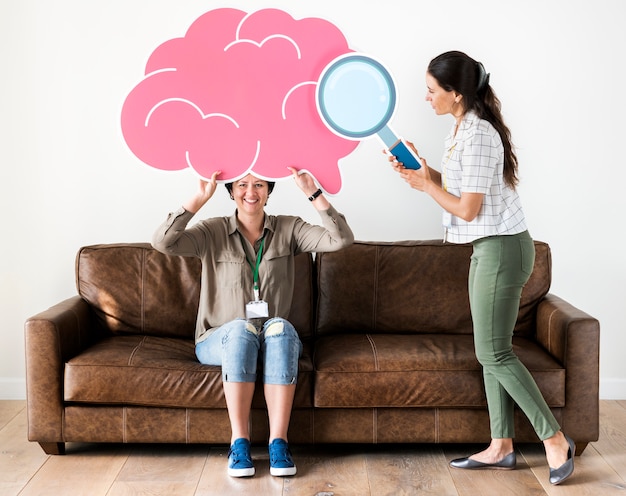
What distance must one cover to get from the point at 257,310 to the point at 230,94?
0.82 meters

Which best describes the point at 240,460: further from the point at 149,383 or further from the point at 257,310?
the point at 257,310

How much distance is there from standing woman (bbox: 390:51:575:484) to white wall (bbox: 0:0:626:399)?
1.03m

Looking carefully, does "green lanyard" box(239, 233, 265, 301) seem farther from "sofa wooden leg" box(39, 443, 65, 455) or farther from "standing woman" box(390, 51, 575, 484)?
"sofa wooden leg" box(39, 443, 65, 455)

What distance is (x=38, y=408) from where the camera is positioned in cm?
295

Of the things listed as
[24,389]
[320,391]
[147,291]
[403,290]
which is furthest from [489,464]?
[24,389]

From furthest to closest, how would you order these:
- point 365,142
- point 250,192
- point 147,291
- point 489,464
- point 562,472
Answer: point 365,142
point 147,291
point 250,192
point 489,464
point 562,472

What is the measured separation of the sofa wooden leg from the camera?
9.84 feet

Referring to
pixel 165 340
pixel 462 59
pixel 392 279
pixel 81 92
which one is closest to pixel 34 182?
pixel 81 92

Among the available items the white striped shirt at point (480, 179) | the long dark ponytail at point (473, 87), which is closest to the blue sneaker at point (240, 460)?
the white striped shirt at point (480, 179)

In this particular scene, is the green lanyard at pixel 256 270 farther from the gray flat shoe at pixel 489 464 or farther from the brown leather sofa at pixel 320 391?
the gray flat shoe at pixel 489 464

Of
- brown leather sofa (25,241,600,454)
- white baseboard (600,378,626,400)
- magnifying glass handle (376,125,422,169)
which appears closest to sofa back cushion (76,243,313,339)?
brown leather sofa (25,241,600,454)

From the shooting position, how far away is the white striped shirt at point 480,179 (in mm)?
2650

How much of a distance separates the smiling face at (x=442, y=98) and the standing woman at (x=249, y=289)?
0.54 meters

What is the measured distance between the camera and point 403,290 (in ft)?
11.4
